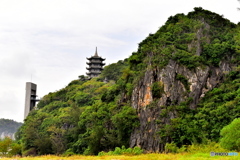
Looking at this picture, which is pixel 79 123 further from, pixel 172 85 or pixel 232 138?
pixel 232 138

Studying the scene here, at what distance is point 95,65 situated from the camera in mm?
85000

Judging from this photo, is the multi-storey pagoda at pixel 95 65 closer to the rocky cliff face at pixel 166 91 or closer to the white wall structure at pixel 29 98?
the white wall structure at pixel 29 98

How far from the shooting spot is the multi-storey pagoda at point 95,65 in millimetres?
83875

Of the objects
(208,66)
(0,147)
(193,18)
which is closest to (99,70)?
(0,147)

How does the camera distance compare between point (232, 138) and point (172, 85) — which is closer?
point (232, 138)

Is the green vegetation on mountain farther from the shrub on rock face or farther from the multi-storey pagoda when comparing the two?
the multi-storey pagoda

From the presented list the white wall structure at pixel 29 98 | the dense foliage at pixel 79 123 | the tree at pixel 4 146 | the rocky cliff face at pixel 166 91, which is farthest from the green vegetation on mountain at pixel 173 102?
the white wall structure at pixel 29 98

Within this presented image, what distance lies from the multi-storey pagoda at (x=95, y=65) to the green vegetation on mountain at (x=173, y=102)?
33117 millimetres

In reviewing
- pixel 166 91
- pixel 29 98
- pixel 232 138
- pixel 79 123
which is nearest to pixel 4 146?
pixel 79 123

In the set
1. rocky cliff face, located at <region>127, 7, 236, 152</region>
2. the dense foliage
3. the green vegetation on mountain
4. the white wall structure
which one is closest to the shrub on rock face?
the green vegetation on mountain

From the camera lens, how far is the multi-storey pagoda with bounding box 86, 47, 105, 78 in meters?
83.9

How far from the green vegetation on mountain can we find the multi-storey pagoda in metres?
33.1

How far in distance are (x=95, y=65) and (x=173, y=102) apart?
52.0 m

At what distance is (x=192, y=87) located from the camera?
35.7m
